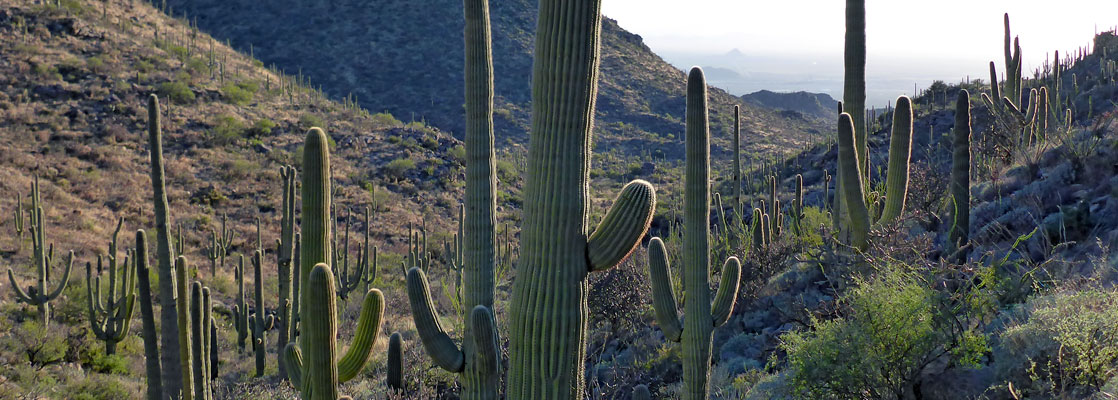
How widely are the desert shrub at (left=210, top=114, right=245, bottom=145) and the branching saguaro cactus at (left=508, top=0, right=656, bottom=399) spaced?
29570 mm

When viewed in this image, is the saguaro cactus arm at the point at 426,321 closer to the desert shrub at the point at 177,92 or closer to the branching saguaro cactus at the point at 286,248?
the branching saguaro cactus at the point at 286,248

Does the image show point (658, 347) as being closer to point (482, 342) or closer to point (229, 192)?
point (482, 342)

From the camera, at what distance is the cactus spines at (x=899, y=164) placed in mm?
8422

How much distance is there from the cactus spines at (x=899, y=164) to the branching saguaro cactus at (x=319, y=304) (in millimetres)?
6526

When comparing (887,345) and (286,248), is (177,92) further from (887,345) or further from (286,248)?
(887,345)

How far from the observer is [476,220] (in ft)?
20.2

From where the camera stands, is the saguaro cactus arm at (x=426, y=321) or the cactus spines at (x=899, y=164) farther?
the cactus spines at (x=899, y=164)

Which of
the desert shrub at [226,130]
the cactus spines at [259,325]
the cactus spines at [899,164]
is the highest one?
the desert shrub at [226,130]

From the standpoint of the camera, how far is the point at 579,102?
3.34m

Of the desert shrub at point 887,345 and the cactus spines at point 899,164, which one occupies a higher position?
the cactus spines at point 899,164

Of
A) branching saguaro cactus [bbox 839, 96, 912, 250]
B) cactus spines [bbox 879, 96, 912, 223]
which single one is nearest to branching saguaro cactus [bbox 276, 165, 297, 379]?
branching saguaro cactus [bbox 839, 96, 912, 250]

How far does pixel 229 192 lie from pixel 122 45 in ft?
43.3

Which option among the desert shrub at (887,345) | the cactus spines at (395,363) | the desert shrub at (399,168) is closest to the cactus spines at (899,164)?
the desert shrub at (887,345)

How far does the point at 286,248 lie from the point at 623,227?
803cm
